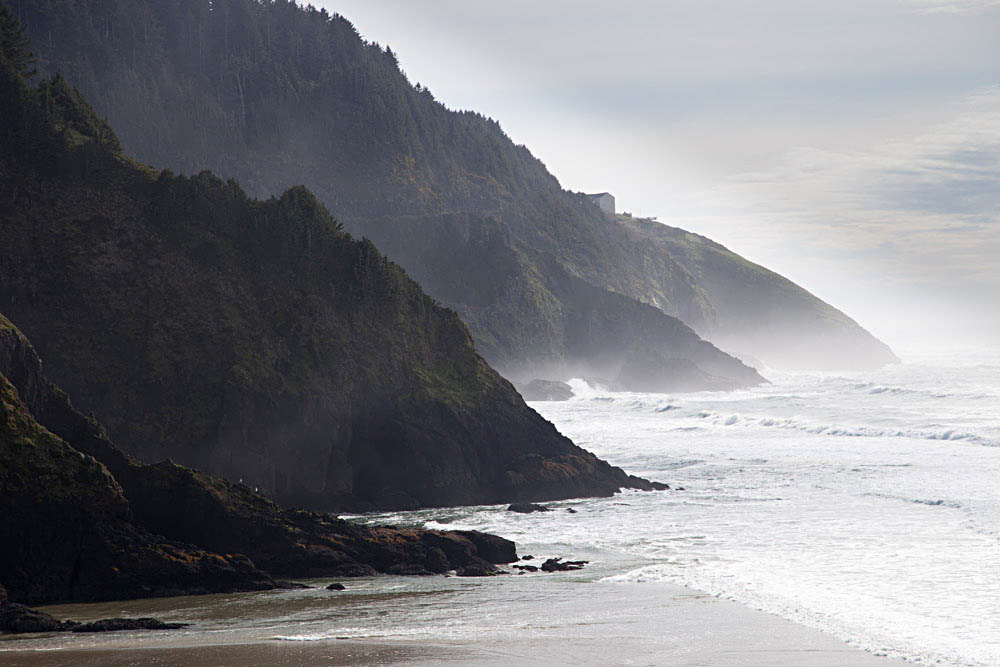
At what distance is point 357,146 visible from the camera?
106 metres

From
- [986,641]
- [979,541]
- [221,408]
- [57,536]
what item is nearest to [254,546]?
[57,536]

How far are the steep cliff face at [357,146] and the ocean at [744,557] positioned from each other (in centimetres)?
4442

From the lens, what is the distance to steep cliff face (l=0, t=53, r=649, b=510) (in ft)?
92.8

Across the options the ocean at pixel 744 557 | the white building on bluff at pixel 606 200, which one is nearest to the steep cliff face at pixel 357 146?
the white building on bluff at pixel 606 200

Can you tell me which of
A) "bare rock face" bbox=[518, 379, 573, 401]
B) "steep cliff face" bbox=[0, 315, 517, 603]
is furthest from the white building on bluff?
"steep cliff face" bbox=[0, 315, 517, 603]

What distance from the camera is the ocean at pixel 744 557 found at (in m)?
14.7

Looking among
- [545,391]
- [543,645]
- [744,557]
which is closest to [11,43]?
[744,557]

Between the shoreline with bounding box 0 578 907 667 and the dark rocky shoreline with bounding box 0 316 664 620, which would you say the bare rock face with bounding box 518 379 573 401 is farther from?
the shoreline with bounding box 0 578 907 667

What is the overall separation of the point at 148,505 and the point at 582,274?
313 feet

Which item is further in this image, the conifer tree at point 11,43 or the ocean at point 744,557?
the conifer tree at point 11,43

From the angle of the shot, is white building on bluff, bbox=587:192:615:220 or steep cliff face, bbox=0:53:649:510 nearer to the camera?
steep cliff face, bbox=0:53:649:510

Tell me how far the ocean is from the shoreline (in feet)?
0.48

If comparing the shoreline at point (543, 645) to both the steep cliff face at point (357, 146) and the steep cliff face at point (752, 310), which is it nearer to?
the steep cliff face at point (357, 146)

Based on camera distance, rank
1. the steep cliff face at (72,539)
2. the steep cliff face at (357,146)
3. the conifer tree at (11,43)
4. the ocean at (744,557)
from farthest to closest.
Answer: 1. the steep cliff face at (357,146)
2. the conifer tree at (11,43)
3. the steep cliff face at (72,539)
4. the ocean at (744,557)
